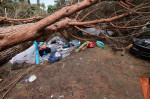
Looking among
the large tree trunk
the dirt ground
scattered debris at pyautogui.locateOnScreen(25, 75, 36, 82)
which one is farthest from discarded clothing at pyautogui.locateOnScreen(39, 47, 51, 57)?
the large tree trunk

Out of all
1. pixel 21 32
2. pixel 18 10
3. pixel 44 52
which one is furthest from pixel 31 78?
pixel 18 10

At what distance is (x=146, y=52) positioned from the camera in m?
3.07

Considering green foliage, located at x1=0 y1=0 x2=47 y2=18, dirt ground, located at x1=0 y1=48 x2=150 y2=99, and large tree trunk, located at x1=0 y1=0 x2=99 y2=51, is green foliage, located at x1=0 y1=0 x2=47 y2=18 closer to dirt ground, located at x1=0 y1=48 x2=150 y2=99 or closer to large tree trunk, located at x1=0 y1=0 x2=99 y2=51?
dirt ground, located at x1=0 y1=48 x2=150 y2=99

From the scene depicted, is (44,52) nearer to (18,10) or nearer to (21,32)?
(21,32)

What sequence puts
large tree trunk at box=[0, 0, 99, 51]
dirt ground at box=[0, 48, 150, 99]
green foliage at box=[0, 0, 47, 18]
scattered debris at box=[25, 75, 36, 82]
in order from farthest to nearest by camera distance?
green foliage at box=[0, 0, 47, 18], scattered debris at box=[25, 75, 36, 82], dirt ground at box=[0, 48, 150, 99], large tree trunk at box=[0, 0, 99, 51]

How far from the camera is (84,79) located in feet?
7.93

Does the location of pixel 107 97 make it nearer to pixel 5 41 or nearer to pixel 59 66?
pixel 59 66

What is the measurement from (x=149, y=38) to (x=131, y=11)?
149 centimetres

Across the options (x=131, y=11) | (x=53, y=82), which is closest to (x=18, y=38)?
(x=53, y=82)

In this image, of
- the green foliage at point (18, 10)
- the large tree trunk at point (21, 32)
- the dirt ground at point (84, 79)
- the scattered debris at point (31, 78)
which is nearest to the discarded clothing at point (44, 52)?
the dirt ground at point (84, 79)

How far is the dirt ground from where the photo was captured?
2.01 meters

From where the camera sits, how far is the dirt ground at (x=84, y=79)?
2012mm

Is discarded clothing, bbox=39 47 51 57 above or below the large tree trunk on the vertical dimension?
below

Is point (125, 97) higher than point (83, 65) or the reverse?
the reverse
